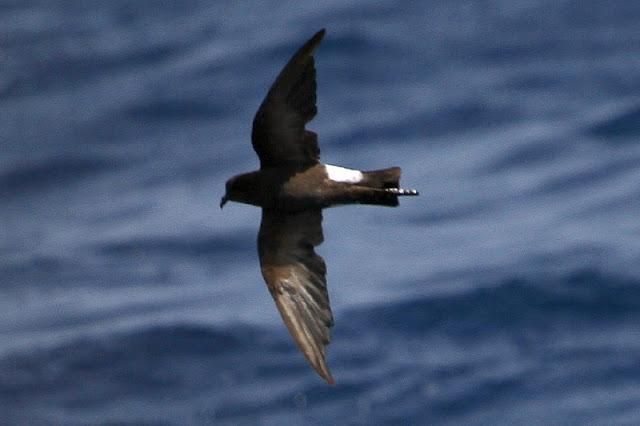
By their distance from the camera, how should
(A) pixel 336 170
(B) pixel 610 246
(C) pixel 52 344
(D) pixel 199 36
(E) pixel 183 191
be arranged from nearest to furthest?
1. (A) pixel 336 170
2. (B) pixel 610 246
3. (C) pixel 52 344
4. (E) pixel 183 191
5. (D) pixel 199 36

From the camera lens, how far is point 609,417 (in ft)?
73.4

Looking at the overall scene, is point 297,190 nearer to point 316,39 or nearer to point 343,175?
point 343,175

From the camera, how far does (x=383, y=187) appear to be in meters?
10.1

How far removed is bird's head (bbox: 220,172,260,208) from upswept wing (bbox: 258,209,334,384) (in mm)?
264

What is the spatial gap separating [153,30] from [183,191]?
20.2 ft

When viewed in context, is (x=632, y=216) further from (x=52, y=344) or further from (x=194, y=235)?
(x=52, y=344)

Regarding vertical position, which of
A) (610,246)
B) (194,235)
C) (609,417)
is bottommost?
(609,417)

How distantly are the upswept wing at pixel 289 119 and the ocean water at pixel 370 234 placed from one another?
12.9m

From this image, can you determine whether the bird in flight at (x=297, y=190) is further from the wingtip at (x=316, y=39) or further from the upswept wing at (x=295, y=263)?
the wingtip at (x=316, y=39)

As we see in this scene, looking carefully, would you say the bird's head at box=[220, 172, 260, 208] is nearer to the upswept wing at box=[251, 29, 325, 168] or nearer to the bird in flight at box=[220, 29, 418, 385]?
the bird in flight at box=[220, 29, 418, 385]

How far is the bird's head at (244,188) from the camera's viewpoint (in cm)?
1014

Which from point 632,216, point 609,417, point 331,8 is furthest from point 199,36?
point 609,417

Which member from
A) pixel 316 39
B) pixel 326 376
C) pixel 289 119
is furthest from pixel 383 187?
pixel 326 376

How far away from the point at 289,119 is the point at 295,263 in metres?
0.93
